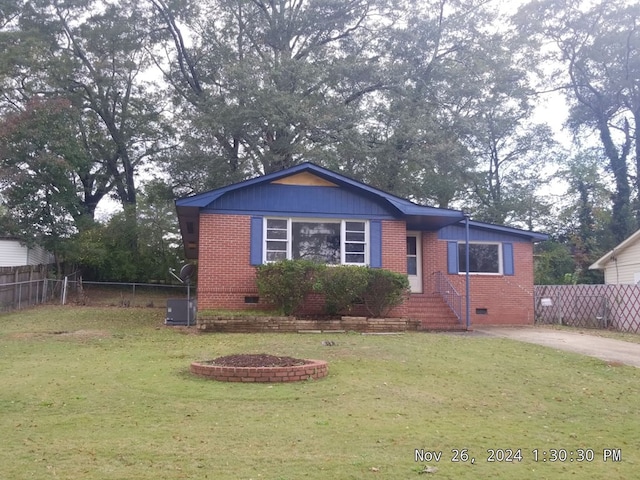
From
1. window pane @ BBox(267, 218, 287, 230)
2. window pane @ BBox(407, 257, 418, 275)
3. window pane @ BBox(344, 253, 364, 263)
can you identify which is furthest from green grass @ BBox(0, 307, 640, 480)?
window pane @ BBox(407, 257, 418, 275)

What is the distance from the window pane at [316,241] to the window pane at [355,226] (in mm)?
310

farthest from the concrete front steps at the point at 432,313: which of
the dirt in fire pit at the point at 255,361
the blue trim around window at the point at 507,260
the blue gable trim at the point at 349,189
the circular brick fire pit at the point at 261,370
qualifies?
the circular brick fire pit at the point at 261,370

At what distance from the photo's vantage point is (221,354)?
1073 cm

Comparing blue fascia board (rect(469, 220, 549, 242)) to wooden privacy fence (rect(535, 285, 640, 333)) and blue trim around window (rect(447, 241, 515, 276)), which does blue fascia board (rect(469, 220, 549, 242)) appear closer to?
blue trim around window (rect(447, 241, 515, 276))

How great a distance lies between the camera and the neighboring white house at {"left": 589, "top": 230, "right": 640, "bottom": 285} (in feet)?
84.5

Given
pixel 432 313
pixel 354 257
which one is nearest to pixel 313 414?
pixel 354 257

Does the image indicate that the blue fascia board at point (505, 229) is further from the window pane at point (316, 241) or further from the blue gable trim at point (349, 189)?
the window pane at point (316, 241)

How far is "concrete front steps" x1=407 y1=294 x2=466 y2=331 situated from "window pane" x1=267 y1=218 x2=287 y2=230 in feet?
14.1

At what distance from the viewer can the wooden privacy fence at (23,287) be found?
70.6ft

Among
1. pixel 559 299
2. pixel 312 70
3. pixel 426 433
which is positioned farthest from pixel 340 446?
pixel 312 70

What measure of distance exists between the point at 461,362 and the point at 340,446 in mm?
5385

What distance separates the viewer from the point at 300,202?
16750mm

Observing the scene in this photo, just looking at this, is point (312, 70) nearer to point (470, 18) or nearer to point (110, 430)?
point (470, 18)

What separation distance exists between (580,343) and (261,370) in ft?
29.7
